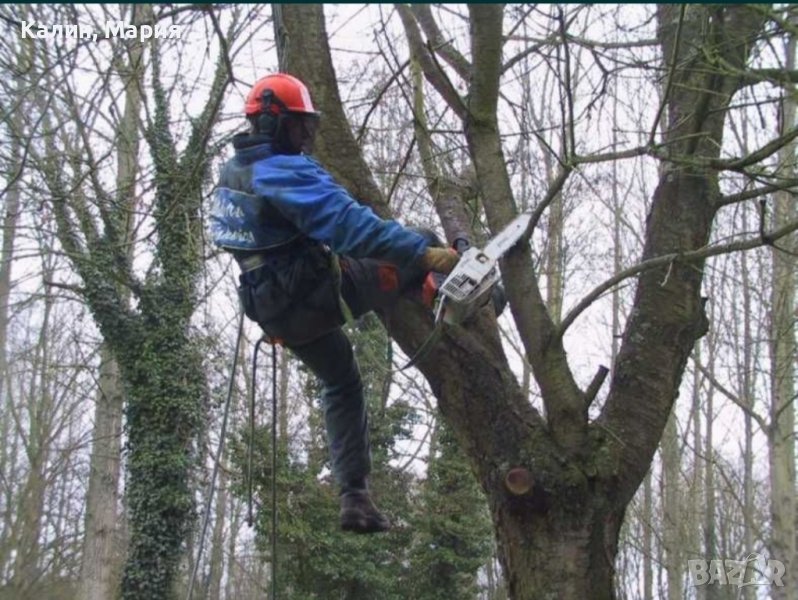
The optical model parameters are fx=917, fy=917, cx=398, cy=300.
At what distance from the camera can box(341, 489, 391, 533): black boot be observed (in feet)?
12.7

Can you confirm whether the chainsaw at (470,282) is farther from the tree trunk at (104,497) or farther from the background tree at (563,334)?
the tree trunk at (104,497)

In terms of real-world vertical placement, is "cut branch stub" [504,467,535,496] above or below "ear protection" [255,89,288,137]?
below

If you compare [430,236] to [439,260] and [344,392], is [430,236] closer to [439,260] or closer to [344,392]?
[439,260]

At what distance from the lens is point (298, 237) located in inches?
139

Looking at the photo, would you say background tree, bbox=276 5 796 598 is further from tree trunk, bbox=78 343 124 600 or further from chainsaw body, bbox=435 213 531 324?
tree trunk, bbox=78 343 124 600

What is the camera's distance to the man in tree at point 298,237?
3211 millimetres

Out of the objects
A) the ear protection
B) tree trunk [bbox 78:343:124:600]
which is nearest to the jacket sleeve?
the ear protection

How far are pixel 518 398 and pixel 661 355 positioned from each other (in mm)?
646

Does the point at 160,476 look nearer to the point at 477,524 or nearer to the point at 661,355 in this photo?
the point at 477,524

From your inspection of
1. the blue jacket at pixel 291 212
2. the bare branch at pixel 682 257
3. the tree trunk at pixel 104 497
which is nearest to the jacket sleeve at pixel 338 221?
the blue jacket at pixel 291 212

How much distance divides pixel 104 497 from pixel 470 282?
1354 cm

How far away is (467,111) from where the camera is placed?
3.73 metres

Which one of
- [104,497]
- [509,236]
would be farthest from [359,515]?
[104,497]

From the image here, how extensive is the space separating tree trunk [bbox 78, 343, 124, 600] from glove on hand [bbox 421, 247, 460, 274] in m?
11.4
